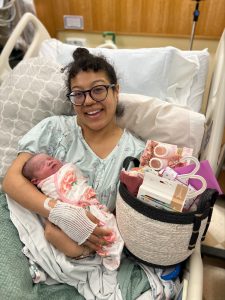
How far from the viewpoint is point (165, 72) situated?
1.64 meters

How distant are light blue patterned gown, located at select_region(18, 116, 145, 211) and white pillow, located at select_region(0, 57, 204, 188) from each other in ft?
0.37

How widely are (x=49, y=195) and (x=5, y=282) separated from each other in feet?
1.09

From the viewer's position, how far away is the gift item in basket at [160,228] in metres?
0.80

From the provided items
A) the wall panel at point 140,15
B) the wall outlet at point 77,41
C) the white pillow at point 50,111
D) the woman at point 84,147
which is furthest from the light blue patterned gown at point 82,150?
the wall outlet at point 77,41

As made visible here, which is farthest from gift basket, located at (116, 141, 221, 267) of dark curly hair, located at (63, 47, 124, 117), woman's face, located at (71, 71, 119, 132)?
dark curly hair, located at (63, 47, 124, 117)

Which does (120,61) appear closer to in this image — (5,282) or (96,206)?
(96,206)

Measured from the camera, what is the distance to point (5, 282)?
2.87ft

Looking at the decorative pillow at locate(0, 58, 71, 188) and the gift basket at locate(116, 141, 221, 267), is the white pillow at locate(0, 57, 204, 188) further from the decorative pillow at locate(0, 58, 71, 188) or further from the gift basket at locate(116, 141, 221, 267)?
the gift basket at locate(116, 141, 221, 267)

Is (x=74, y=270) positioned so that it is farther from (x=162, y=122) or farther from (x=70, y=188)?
(x=162, y=122)

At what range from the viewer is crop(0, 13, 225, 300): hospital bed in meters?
1.21

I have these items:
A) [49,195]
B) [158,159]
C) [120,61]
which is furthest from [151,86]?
[49,195]

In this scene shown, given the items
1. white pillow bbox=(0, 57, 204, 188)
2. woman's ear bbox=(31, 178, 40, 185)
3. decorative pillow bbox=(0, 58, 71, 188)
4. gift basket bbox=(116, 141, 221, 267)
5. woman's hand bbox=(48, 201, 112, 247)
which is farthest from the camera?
decorative pillow bbox=(0, 58, 71, 188)

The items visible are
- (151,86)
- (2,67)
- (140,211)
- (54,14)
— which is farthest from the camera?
(54,14)

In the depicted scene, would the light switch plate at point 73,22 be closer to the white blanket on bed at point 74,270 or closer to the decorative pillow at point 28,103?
the decorative pillow at point 28,103
